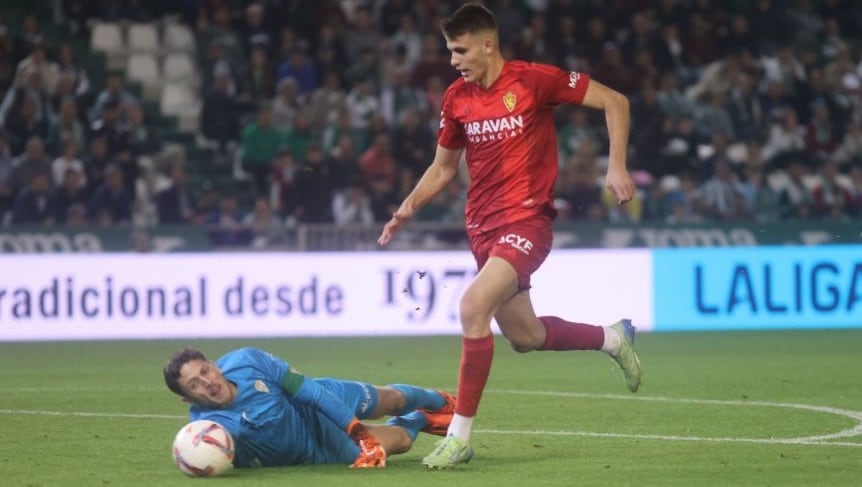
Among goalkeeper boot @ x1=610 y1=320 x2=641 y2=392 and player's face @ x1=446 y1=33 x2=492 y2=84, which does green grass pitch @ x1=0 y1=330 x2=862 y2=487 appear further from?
player's face @ x1=446 y1=33 x2=492 y2=84

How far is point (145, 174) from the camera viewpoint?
21047 mm

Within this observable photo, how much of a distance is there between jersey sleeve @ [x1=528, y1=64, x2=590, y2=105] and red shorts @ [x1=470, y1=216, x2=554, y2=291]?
25.0 inches

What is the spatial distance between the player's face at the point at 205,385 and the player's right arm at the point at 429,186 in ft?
5.01

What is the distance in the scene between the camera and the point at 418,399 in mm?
8898

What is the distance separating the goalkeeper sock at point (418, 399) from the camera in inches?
348

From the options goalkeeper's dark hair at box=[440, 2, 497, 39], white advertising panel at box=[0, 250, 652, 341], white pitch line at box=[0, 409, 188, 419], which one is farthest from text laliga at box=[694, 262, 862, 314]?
goalkeeper's dark hair at box=[440, 2, 497, 39]

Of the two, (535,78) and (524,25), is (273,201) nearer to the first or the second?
(524,25)

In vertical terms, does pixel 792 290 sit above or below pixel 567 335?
below

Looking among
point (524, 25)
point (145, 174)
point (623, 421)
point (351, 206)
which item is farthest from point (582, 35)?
point (623, 421)

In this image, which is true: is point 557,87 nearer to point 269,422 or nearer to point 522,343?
point 522,343

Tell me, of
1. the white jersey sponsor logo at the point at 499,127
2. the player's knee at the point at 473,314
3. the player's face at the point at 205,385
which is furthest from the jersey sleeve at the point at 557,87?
the player's face at the point at 205,385

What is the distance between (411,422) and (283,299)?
9866 mm

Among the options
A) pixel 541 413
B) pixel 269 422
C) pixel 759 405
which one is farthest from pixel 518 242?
pixel 759 405

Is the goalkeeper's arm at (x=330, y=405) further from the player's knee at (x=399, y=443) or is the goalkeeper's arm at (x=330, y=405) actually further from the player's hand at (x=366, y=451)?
the player's knee at (x=399, y=443)
